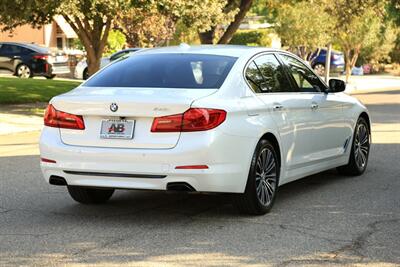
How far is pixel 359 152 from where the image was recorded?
992cm

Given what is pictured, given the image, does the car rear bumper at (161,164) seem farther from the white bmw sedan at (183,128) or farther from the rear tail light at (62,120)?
the rear tail light at (62,120)

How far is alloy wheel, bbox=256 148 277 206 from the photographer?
7.30 meters

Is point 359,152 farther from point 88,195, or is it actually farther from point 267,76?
point 88,195

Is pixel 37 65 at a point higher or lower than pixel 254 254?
lower

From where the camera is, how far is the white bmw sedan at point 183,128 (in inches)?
262

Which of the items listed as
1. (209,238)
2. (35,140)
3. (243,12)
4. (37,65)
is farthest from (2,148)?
(37,65)

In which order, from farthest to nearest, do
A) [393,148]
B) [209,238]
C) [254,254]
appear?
[393,148] → [209,238] → [254,254]

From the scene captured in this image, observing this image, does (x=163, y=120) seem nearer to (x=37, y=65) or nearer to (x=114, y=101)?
(x=114, y=101)

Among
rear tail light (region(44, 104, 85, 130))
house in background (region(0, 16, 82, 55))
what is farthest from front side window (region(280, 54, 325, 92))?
house in background (region(0, 16, 82, 55))

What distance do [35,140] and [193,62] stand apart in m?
7.54

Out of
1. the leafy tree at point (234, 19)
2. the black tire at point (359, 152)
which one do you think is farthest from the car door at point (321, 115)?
the leafy tree at point (234, 19)

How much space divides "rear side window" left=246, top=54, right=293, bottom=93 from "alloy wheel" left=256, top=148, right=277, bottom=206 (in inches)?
25.8

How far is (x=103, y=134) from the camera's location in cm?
687

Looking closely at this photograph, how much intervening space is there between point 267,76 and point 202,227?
1909mm
